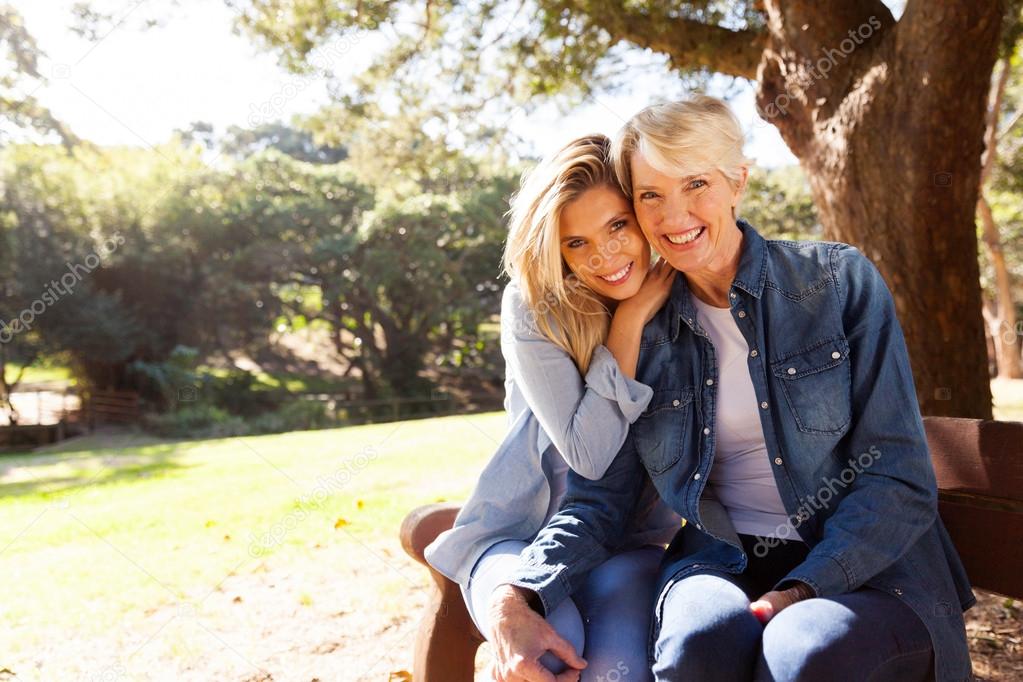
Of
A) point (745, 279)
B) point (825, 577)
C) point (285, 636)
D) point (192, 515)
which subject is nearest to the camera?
point (825, 577)

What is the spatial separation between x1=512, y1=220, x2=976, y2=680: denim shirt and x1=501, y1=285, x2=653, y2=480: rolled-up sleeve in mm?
78

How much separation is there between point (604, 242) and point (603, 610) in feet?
3.13

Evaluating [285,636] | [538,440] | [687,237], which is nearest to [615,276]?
[687,237]

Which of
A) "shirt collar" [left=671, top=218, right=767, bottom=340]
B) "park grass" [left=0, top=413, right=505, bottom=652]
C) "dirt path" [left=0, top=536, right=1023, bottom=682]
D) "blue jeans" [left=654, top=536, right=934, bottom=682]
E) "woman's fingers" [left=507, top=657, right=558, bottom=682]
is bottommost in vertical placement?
"park grass" [left=0, top=413, right=505, bottom=652]

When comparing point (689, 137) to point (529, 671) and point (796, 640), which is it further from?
point (529, 671)

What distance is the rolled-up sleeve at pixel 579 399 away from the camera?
7.40 ft

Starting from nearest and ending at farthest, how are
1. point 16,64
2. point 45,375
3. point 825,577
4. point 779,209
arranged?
1. point 825,577
2. point 16,64
3. point 779,209
4. point 45,375

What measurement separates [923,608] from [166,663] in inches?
116

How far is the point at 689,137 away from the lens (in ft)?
7.27

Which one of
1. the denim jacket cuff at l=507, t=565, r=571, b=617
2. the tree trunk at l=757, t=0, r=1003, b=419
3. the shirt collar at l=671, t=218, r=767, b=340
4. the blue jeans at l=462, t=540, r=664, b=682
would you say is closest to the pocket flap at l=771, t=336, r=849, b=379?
the shirt collar at l=671, t=218, r=767, b=340

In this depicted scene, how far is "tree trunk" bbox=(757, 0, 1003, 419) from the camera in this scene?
356 centimetres

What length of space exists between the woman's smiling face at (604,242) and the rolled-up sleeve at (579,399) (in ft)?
0.67

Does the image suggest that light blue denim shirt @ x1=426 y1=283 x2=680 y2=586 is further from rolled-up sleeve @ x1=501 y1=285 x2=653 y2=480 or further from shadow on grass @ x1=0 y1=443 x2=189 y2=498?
shadow on grass @ x1=0 y1=443 x2=189 y2=498

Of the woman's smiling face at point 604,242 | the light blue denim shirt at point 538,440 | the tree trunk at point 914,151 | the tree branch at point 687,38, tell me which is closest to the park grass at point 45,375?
the tree branch at point 687,38
